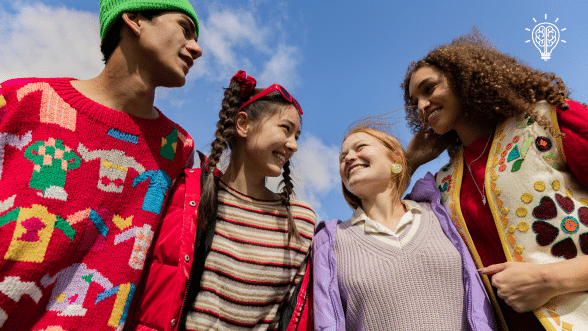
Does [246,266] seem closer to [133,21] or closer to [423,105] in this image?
[133,21]

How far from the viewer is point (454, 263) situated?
92.0 inches

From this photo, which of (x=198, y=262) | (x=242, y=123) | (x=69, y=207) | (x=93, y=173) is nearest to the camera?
(x=69, y=207)

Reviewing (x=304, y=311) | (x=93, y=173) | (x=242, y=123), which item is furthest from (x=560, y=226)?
(x=93, y=173)

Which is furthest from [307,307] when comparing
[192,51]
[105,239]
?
[192,51]

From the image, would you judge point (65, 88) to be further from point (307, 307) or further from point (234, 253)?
point (307, 307)

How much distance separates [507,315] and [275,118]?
2.02 meters

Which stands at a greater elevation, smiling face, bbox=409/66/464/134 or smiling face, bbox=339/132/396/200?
smiling face, bbox=409/66/464/134

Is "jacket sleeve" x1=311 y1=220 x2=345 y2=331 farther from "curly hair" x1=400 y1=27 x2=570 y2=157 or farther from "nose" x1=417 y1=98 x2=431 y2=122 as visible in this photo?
"curly hair" x1=400 y1=27 x2=570 y2=157

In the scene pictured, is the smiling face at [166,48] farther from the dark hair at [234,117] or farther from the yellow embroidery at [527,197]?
the yellow embroidery at [527,197]

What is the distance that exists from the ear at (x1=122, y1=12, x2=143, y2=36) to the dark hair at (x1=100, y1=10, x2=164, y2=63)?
43 millimetres

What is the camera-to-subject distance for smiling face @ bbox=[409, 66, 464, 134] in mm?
2859

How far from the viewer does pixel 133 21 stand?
2266 mm

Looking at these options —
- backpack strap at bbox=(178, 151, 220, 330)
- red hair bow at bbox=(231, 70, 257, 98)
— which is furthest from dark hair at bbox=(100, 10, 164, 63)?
backpack strap at bbox=(178, 151, 220, 330)

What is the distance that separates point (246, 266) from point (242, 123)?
1.06 m
